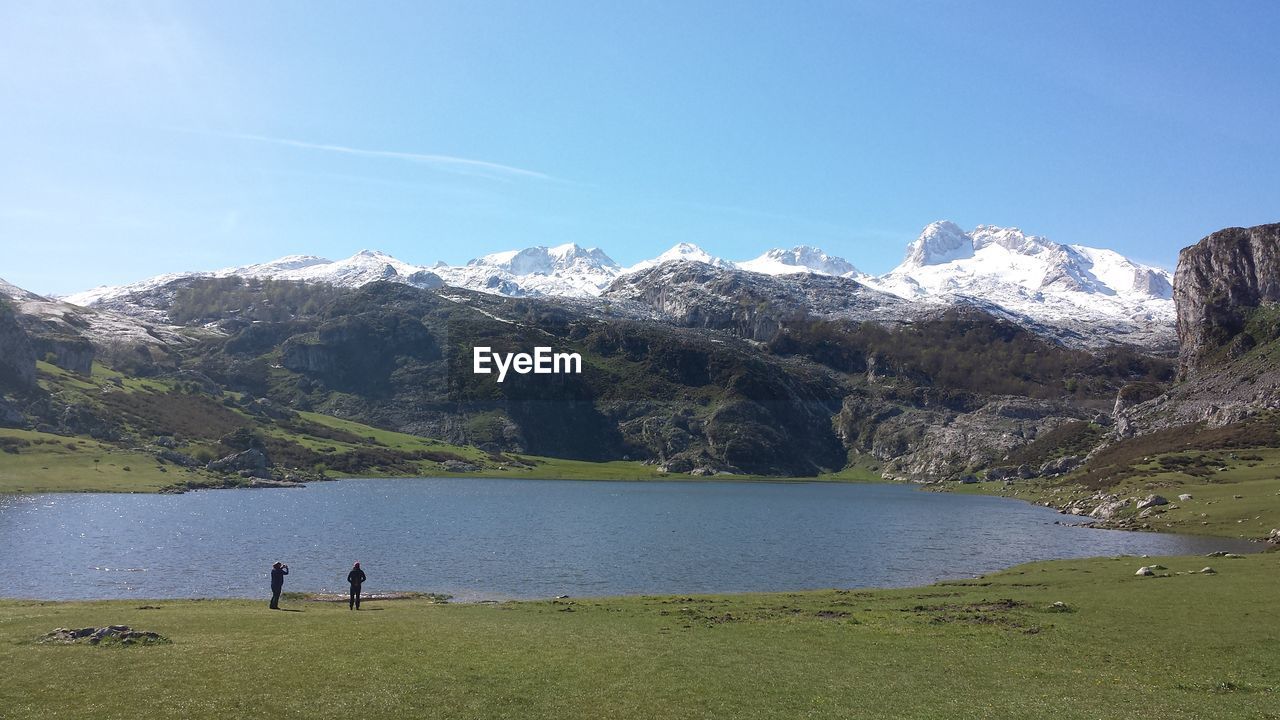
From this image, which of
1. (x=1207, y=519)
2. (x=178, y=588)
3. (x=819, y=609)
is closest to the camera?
(x=819, y=609)

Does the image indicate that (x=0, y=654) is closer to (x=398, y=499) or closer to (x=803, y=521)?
(x=803, y=521)

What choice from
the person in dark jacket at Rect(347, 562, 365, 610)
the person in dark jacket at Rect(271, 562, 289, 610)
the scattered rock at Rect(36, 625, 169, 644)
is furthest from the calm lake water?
the scattered rock at Rect(36, 625, 169, 644)

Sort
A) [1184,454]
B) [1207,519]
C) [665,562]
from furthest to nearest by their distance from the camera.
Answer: [1184,454] < [1207,519] < [665,562]

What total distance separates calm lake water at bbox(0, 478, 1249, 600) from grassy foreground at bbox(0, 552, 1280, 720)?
2231 cm

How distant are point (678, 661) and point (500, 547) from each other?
2773 inches

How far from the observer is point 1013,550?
10262 centimetres

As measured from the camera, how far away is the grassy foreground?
2603 centimetres

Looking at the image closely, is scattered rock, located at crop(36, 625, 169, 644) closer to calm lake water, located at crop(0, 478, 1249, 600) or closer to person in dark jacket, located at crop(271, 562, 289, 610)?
person in dark jacket, located at crop(271, 562, 289, 610)

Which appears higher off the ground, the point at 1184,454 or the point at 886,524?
the point at 1184,454

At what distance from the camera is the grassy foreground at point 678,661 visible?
85.4ft

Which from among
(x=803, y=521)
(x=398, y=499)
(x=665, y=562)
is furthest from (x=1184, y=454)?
(x=398, y=499)

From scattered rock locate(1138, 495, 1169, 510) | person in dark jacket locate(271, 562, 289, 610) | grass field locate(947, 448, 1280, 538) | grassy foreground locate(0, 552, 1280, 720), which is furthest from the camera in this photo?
scattered rock locate(1138, 495, 1169, 510)

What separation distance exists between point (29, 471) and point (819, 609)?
203m

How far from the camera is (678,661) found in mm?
33719
